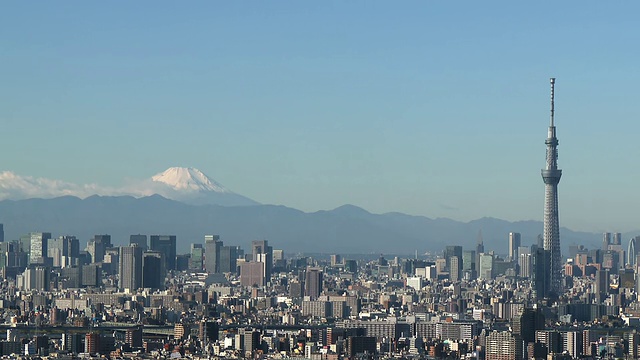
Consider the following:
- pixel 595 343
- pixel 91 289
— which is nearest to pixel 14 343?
pixel 595 343

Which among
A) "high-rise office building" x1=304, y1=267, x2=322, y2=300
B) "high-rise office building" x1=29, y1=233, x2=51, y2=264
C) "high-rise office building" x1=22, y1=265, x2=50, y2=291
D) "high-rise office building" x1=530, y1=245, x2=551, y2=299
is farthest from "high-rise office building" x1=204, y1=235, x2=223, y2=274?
"high-rise office building" x1=530, y1=245, x2=551, y2=299

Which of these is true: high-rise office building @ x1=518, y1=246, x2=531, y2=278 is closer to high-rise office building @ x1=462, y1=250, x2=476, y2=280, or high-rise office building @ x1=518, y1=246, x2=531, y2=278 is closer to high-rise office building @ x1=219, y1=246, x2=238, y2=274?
high-rise office building @ x1=462, y1=250, x2=476, y2=280

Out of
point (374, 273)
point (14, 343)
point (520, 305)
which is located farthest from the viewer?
point (374, 273)

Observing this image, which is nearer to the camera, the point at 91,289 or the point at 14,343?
the point at 14,343

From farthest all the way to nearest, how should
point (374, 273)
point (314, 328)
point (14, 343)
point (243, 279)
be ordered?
point (374, 273) → point (243, 279) → point (314, 328) → point (14, 343)

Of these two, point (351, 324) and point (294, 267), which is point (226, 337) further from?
point (294, 267)

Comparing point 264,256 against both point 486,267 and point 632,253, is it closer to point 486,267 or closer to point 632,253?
point 486,267
